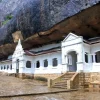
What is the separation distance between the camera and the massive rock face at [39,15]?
18.2 metres

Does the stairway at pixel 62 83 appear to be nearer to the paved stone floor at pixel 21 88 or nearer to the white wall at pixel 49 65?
the paved stone floor at pixel 21 88

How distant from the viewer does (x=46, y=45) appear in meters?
27.1

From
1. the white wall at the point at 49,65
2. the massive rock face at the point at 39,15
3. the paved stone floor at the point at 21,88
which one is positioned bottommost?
the paved stone floor at the point at 21,88

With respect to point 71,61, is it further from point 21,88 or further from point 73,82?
point 21,88

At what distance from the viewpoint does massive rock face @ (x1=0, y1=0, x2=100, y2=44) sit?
18234 mm

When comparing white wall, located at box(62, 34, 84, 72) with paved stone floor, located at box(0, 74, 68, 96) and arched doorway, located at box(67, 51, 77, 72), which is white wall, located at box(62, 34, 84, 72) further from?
paved stone floor, located at box(0, 74, 68, 96)

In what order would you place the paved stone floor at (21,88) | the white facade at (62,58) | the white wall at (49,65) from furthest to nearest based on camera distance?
1. the white wall at (49,65)
2. the white facade at (62,58)
3. the paved stone floor at (21,88)

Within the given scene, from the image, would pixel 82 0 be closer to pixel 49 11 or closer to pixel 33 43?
pixel 49 11

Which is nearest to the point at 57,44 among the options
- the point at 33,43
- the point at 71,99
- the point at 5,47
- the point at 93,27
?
the point at 33,43

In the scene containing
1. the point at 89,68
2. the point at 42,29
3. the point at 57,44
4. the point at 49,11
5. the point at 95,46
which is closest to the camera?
the point at 89,68

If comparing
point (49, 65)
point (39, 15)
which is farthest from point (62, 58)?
point (39, 15)

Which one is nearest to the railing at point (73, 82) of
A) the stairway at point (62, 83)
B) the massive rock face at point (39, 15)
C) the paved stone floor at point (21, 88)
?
the stairway at point (62, 83)

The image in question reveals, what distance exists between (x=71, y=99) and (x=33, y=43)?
19050 mm

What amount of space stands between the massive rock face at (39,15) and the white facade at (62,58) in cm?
264
